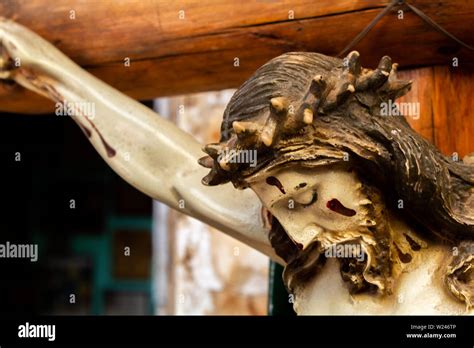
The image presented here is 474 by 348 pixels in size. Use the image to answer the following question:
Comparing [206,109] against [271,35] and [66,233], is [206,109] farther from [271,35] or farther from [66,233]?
[271,35]

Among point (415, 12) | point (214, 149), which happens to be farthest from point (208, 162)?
point (415, 12)

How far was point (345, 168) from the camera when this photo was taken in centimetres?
114

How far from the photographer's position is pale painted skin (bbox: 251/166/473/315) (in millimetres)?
1142

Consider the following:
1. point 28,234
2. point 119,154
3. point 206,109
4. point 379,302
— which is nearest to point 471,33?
point 379,302

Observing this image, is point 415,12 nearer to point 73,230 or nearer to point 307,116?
point 307,116

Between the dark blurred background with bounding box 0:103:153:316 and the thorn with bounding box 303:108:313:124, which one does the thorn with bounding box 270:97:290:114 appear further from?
the dark blurred background with bounding box 0:103:153:316

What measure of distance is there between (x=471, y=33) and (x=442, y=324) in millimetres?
372

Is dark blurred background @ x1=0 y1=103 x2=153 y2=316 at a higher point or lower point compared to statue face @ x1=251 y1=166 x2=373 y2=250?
higher

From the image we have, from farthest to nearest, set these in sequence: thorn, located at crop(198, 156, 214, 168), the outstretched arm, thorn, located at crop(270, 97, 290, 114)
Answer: the outstretched arm < thorn, located at crop(198, 156, 214, 168) < thorn, located at crop(270, 97, 290, 114)

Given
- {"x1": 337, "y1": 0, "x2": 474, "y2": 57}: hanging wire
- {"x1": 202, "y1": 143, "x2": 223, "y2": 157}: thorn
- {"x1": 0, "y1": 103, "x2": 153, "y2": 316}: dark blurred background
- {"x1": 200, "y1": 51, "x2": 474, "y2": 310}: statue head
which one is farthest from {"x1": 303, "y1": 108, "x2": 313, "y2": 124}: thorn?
{"x1": 0, "y1": 103, "x2": 153, "y2": 316}: dark blurred background

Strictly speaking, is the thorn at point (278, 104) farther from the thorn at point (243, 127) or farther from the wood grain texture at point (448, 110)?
the wood grain texture at point (448, 110)

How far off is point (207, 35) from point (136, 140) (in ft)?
0.59

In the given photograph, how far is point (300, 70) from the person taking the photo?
3.75 ft

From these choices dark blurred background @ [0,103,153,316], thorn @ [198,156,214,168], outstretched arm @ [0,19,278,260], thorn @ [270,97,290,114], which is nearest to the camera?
thorn @ [270,97,290,114]
